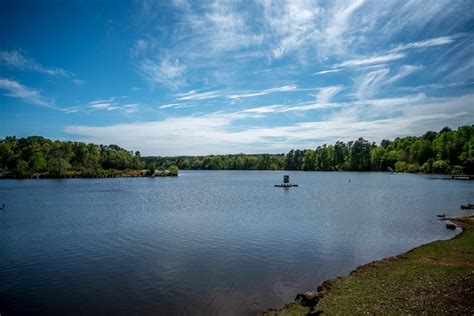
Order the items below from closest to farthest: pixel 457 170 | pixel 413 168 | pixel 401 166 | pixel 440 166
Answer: pixel 457 170, pixel 440 166, pixel 413 168, pixel 401 166

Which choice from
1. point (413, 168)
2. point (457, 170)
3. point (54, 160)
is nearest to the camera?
point (457, 170)

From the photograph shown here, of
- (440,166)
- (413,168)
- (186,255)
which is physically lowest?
(186,255)

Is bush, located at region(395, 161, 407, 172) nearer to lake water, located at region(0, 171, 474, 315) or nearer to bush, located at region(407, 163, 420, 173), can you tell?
bush, located at region(407, 163, 420, 173)

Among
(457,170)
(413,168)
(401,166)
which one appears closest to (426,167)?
(413,168)

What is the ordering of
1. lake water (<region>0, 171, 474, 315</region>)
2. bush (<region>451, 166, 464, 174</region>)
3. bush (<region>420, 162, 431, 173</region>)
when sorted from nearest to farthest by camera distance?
lake water (<region>0, 171, 474, 315</region>) → bush (<region>451, 166, 464, 174</region>) → bush (<region>420, 162, 431, 173</region>)

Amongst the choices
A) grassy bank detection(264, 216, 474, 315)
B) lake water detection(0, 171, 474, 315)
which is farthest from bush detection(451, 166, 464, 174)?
grassy bank detection(264, 216, 474, 315)

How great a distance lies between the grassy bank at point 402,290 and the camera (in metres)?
11.8

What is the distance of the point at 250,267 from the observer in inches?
834

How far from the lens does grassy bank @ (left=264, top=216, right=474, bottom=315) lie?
1177cm

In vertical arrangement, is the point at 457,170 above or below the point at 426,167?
below

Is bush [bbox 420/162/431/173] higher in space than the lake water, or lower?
higher

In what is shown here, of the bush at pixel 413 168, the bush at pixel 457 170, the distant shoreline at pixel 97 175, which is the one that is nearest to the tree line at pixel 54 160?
the distant shoreline at pixel 97 175

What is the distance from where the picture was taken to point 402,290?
45.6 ft

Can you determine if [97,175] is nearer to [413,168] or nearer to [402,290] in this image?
[402,290]
